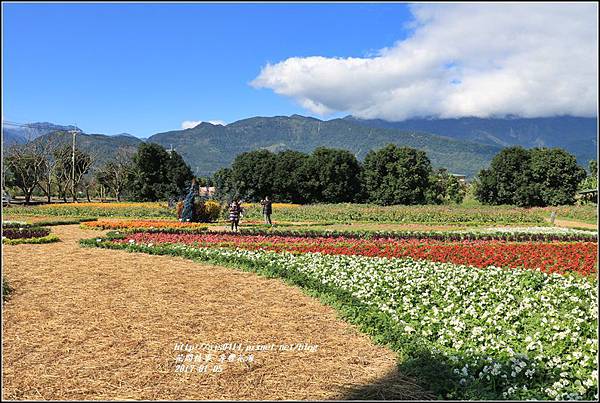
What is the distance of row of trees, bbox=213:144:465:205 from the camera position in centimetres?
5803

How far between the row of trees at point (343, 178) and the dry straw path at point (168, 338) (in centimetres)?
4821

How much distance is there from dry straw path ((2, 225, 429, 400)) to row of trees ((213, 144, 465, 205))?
48213mm

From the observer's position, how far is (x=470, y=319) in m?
7.07

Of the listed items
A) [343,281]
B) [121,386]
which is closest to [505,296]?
[343,281]

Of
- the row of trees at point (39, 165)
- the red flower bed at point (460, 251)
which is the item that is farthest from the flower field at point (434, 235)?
the row of trees at point (39, 165)

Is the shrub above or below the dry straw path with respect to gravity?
above

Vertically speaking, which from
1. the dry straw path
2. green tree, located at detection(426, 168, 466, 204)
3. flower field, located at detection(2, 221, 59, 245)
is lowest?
the dry straw path

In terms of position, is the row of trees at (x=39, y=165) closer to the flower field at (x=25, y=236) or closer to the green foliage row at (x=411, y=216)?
the green foliage row at (x=411, y=216)

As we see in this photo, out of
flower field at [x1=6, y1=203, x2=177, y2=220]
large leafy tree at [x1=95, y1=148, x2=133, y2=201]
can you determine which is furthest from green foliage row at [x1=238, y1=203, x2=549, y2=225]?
large leafy tree at [x1=95, y1=148, x2=133, y2=201]

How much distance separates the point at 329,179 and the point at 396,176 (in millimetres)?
7597

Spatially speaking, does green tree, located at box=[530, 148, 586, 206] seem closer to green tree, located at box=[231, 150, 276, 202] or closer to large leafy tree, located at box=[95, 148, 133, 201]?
green tree, located at box=[231, 150, 276, 202]

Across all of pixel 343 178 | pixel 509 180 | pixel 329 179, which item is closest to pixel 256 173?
pixel 329 179

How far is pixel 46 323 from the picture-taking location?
701 centimetres

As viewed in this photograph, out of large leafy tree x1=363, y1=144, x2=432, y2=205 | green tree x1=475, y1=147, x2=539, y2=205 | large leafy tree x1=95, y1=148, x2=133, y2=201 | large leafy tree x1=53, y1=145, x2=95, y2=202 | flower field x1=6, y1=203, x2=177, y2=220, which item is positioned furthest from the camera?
large leafy tree x1=95, y1=148, x2=133, y2=201
